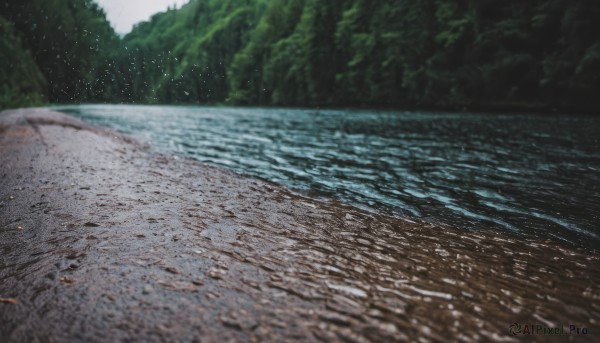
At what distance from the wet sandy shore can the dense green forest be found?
32.8m

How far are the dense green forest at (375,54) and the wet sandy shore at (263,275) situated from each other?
32.8m

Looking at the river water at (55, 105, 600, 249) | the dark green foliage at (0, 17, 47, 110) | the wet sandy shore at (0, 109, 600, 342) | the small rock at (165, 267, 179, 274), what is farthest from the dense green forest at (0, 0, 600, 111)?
the small rock at (165, 267, 179, 274)

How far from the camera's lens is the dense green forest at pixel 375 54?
31.6m

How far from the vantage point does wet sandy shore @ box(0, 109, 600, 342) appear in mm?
2799

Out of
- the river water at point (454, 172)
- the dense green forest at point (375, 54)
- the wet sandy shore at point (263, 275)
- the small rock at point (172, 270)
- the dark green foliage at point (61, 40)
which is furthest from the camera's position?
the dark green foliage at point (61, 40)

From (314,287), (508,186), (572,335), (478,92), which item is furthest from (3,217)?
(478,92)

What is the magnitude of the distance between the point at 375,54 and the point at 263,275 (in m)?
55.3

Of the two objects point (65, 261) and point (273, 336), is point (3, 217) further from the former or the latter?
point (273, 336)

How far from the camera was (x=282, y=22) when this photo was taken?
84938 millimetres

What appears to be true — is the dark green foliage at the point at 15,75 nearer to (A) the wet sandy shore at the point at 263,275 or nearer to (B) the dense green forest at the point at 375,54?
(B) the dense green forest at the point at 375,54

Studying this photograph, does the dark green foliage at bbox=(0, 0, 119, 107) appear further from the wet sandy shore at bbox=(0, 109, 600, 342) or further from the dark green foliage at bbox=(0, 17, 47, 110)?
the wet sandy shore at bbox=(0, 109, 600, 342)

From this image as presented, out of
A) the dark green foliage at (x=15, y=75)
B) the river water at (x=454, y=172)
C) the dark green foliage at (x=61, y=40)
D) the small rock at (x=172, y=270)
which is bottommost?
the small rock at (x=172, y=270)

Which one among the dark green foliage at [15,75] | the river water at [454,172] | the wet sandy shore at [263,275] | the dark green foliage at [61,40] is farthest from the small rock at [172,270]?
the dark green foliage at [61,40]

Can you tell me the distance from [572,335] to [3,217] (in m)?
7.61
